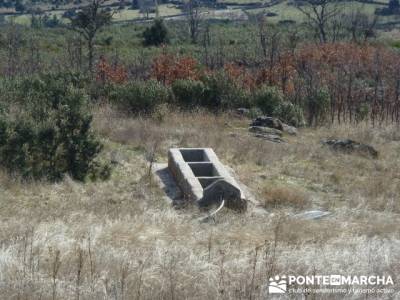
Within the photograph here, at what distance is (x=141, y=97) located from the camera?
1485 centimetres

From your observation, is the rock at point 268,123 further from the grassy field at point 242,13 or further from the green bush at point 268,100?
the grassy field at point 242,13

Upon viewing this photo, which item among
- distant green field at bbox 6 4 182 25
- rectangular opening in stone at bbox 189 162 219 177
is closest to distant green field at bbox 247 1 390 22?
distant green field at bbox 6 4 182 25

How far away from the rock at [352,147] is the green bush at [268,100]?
4042 mm

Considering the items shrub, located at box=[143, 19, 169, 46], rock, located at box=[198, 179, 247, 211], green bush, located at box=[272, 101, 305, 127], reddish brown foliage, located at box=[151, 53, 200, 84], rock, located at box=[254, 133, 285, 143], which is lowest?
shrub, located at box=[143, 19, 169, 46]

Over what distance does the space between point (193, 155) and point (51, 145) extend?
7.74 feet

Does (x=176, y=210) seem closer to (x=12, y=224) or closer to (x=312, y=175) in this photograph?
(x=12, y=224)

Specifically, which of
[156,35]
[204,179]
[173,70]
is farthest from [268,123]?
[156,35]

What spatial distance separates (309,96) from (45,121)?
838 cm

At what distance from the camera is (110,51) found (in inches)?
1332

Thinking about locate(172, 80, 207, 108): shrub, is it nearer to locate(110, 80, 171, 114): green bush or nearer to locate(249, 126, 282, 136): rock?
locate(110, 80, 171, 114): green bush

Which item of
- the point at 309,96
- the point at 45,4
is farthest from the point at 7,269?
the point at 45,4

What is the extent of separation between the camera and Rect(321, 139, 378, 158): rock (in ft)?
37.9

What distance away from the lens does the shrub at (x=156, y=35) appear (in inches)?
1523

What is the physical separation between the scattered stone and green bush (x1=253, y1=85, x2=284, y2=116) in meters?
8.46
